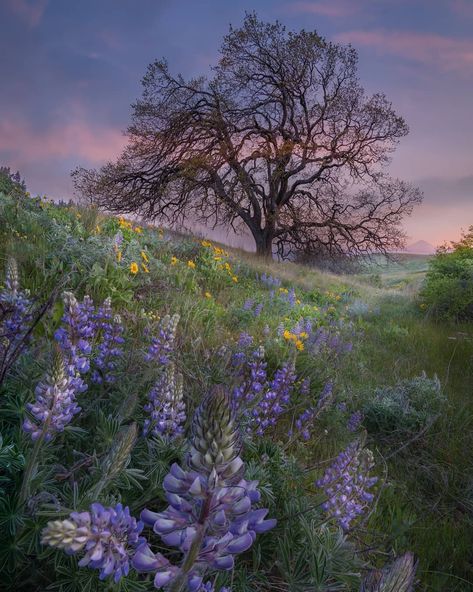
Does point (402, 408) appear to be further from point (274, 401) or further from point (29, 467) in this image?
point (29, 467)

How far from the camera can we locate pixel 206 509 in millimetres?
791

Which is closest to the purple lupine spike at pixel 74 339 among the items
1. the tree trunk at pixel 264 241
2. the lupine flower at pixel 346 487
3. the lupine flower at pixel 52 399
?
the lupine flower at pixel 52 399

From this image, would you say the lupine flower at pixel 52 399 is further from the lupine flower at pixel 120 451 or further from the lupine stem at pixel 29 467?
the lupine flower at pixel 120 451

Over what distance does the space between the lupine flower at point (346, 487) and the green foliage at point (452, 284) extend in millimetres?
7788

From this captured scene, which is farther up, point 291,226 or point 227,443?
point 291,226

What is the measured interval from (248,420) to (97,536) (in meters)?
1.59

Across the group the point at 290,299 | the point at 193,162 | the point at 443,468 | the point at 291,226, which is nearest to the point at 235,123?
the point at 193,162

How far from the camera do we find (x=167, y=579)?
80 centimetres

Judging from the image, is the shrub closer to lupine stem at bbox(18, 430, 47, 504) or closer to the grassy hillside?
the grassy hillside

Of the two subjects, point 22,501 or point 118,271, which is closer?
point 22,501

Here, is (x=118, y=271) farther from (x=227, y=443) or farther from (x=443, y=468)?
(x=227, y=443)

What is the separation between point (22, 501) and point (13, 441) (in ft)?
1.48

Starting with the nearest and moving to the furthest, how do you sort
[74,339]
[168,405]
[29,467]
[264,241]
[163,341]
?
[29,467] < [168,405] < [74,339] < [163,341] < [264,241]

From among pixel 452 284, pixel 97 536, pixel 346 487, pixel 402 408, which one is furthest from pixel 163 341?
pixel 452 284
